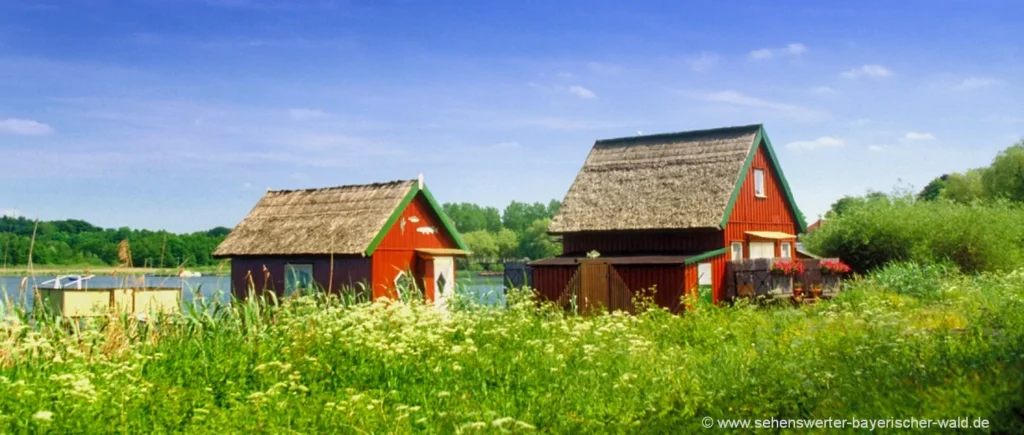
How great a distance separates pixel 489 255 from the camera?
9175 centimetres

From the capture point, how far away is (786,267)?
80.5 ft

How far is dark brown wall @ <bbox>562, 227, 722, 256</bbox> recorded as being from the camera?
87.6 ft

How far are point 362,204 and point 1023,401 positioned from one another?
20166 mm

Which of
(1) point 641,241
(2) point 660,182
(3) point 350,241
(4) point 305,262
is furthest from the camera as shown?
(2) point 660,182

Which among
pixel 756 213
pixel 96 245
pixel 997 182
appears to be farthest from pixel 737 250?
pixel 997 182

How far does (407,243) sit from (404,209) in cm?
98

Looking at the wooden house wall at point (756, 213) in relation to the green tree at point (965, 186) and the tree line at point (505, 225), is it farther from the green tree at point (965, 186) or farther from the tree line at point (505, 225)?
the tree line at point (505, 225)

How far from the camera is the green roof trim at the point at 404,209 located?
2273 centimetres

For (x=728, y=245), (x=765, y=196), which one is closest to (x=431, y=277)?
(x=728, y=245)

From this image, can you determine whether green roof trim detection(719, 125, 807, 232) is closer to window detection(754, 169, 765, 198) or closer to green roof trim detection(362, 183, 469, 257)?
window detection(754, 169, 765, 198)

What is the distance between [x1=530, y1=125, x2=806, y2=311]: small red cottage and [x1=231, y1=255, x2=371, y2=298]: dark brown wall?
4.97 m

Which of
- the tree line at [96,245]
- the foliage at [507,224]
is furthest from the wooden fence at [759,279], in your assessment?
the foliage at [507,224]

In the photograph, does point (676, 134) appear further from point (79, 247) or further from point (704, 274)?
point (79, 247)

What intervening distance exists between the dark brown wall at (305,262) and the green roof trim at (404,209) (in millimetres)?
535
